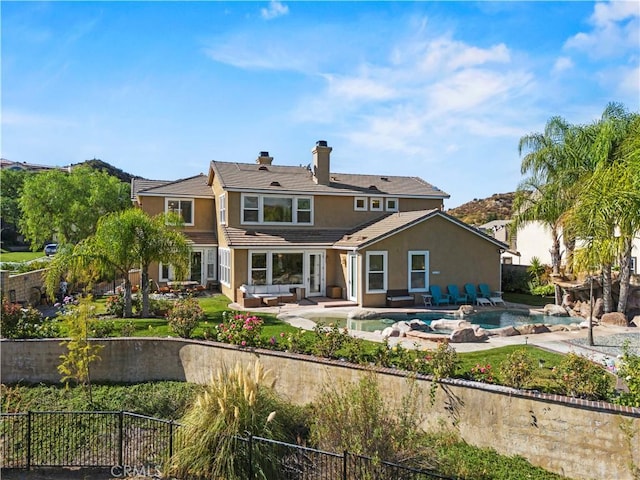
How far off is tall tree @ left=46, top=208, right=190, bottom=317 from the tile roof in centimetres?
833

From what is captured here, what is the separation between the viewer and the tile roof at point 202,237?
25.7 metres

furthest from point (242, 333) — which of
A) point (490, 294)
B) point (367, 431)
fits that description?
point (490, 294)

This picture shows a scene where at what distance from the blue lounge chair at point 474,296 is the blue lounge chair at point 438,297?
118 cm

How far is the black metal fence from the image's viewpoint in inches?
285

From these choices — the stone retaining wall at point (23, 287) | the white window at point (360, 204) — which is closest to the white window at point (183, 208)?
the stone retaining wall at point (23, 287)

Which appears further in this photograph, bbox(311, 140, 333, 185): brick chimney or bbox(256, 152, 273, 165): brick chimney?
bbox(256, 152, 273, 165): brick chimney

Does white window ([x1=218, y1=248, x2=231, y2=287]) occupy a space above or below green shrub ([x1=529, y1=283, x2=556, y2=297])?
above

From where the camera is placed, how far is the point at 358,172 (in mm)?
30297

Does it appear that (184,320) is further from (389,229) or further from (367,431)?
(389,229)

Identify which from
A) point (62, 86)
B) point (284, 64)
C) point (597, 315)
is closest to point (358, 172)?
point (284, 64)

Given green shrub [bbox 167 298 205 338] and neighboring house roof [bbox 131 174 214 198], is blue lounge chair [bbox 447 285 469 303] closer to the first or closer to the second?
green shrub [bbox 167 298 205 338]

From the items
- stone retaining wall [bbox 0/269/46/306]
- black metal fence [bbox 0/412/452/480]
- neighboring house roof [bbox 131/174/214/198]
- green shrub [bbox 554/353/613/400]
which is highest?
neighboring house roof [bbox 131/174/214/198]

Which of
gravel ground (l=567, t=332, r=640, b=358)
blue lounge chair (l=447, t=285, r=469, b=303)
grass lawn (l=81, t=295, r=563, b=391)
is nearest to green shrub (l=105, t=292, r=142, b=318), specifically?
grass lawn (l=81, t=295, r=563, b=391)

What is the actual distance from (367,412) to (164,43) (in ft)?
40.2
